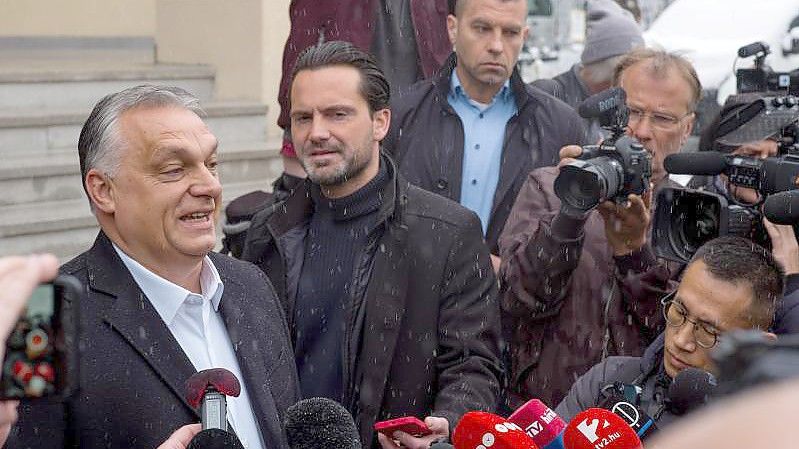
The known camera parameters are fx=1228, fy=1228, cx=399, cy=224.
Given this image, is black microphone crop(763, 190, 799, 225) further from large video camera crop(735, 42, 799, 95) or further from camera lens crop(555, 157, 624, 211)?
large video camera crop(735, 42, 799, 95)

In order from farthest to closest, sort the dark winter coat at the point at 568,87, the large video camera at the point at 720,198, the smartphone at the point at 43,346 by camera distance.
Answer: the dark winter coat at the point at 568,87
the large video camera at the point at 720,198
the smartphone at the point at 43,346

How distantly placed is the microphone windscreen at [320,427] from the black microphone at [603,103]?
1.65 meters

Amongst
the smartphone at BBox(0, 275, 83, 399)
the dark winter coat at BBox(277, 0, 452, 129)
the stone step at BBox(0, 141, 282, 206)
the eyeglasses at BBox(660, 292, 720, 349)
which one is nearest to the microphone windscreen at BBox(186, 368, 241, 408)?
the smartphone at BBox(0, 275, 83, 399)

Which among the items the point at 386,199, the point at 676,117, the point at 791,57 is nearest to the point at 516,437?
the point at 386,199

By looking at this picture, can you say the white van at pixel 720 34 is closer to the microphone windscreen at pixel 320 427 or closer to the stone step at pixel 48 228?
A: the stone step at pixel 48 228

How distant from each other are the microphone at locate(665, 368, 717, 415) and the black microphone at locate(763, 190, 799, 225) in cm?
47

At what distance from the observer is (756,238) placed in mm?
3775

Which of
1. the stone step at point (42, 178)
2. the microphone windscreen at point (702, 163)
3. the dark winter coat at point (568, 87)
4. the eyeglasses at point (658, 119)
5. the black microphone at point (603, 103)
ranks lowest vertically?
the stone step at point (42, 178)

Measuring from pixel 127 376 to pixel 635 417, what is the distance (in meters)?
1.23

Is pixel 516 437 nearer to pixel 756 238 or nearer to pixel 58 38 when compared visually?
pixel 756 238

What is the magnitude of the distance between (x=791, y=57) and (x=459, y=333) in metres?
8.36

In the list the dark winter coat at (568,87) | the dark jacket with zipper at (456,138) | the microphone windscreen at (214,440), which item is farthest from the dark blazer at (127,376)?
the dark winter coat at (568,87)

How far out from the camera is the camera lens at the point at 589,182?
11.9 feet

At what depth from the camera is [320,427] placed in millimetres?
2529
